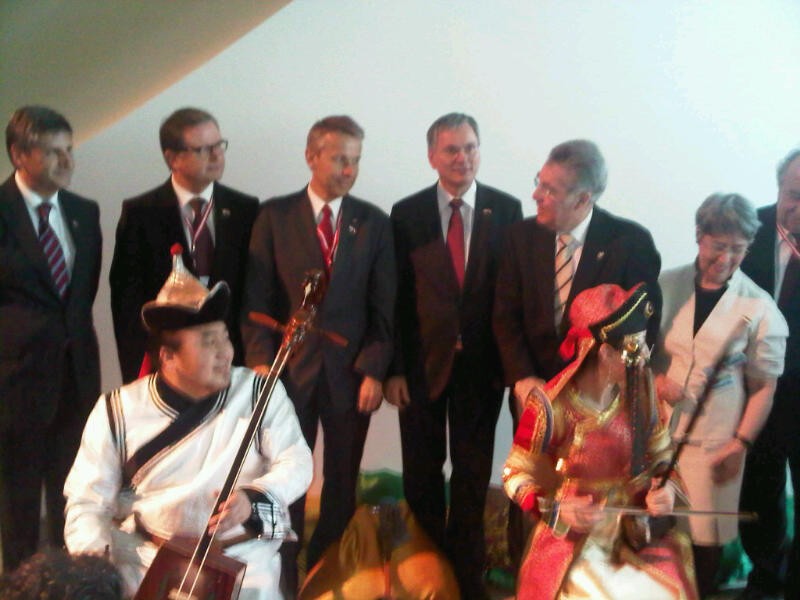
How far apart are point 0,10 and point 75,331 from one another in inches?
33.6

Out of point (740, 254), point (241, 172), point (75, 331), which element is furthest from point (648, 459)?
point (75, 331)

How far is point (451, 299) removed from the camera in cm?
246

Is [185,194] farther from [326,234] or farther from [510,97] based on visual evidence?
[510,97]

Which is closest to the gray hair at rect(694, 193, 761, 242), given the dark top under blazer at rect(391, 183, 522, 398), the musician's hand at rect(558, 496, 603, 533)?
the dark top under blazer at rect(391, 183, 522, 398)

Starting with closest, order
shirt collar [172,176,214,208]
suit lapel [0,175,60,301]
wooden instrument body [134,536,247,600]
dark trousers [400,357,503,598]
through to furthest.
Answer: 1. wooden instrument body [134,536,247,600]
2. suit lapel [0,175,60,301]
3. shirt collar [172,176,214,208]
4. dark trousers [400,357,503,598]

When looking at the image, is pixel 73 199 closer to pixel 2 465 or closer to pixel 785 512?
pixel 2 465

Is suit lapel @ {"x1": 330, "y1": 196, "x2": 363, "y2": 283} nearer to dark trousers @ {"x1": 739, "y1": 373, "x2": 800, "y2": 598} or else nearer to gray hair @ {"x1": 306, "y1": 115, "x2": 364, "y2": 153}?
gray hair @ {"x1": 306, "y1": 115, "x2": 364, "y2": 153}

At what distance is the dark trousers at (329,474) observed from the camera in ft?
7.97

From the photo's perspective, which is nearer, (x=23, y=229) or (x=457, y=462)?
(x=23, y=229)

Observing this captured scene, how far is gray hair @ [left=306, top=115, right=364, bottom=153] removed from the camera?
7.93 ft

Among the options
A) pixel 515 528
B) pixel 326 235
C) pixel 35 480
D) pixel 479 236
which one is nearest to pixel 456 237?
pixel 479 236

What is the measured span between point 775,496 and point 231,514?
1.64m

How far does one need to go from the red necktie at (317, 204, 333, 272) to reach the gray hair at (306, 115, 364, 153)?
18 cm

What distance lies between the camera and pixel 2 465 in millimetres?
2340
